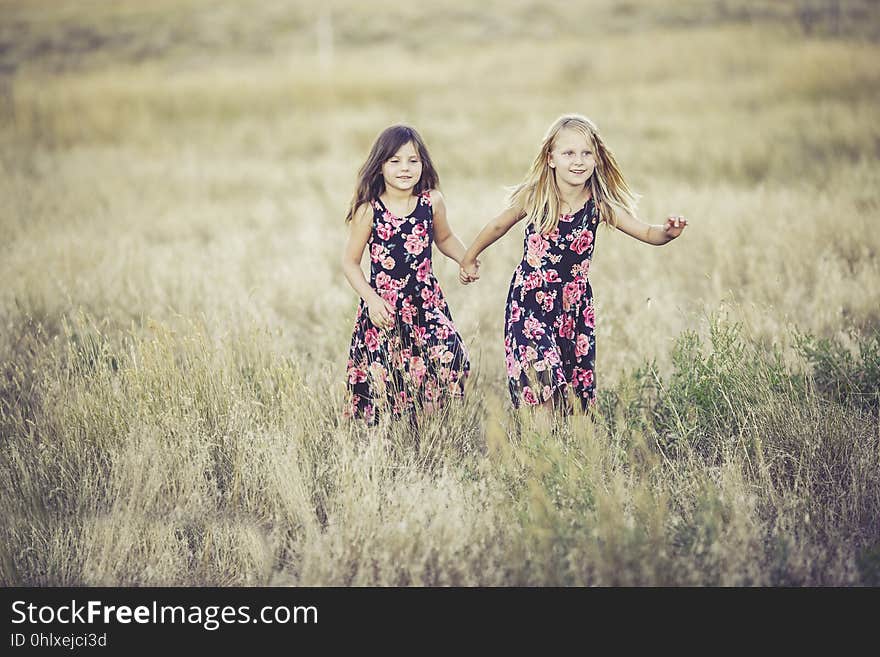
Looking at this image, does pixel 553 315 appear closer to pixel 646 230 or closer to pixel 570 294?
pixel 570 294

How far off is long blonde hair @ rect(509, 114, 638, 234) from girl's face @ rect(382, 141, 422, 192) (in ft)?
1.49

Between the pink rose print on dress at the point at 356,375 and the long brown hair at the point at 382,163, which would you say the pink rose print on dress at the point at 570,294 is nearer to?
the long brown hair at the point at 382,163

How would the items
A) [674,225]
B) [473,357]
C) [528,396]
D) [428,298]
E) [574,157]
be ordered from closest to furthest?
[674,225]
[574,157]
[528,396]
[428,298]
[473,357]

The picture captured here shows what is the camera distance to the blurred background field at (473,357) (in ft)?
9.67

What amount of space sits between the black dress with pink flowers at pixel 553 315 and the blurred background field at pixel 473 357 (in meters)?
0.24

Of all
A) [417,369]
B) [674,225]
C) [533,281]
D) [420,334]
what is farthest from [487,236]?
[674,225]

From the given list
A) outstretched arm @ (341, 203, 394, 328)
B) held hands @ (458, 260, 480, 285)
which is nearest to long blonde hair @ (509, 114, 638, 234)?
held hands @ (458, 260, 480, 285)

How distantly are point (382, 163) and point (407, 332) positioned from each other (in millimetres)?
756

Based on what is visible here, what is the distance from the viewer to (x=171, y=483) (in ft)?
11.0

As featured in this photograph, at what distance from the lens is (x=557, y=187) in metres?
3.62

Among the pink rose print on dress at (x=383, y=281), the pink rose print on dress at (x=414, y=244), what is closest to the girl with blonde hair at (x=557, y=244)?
the pink rose print on dress at (x=414, y=244)
